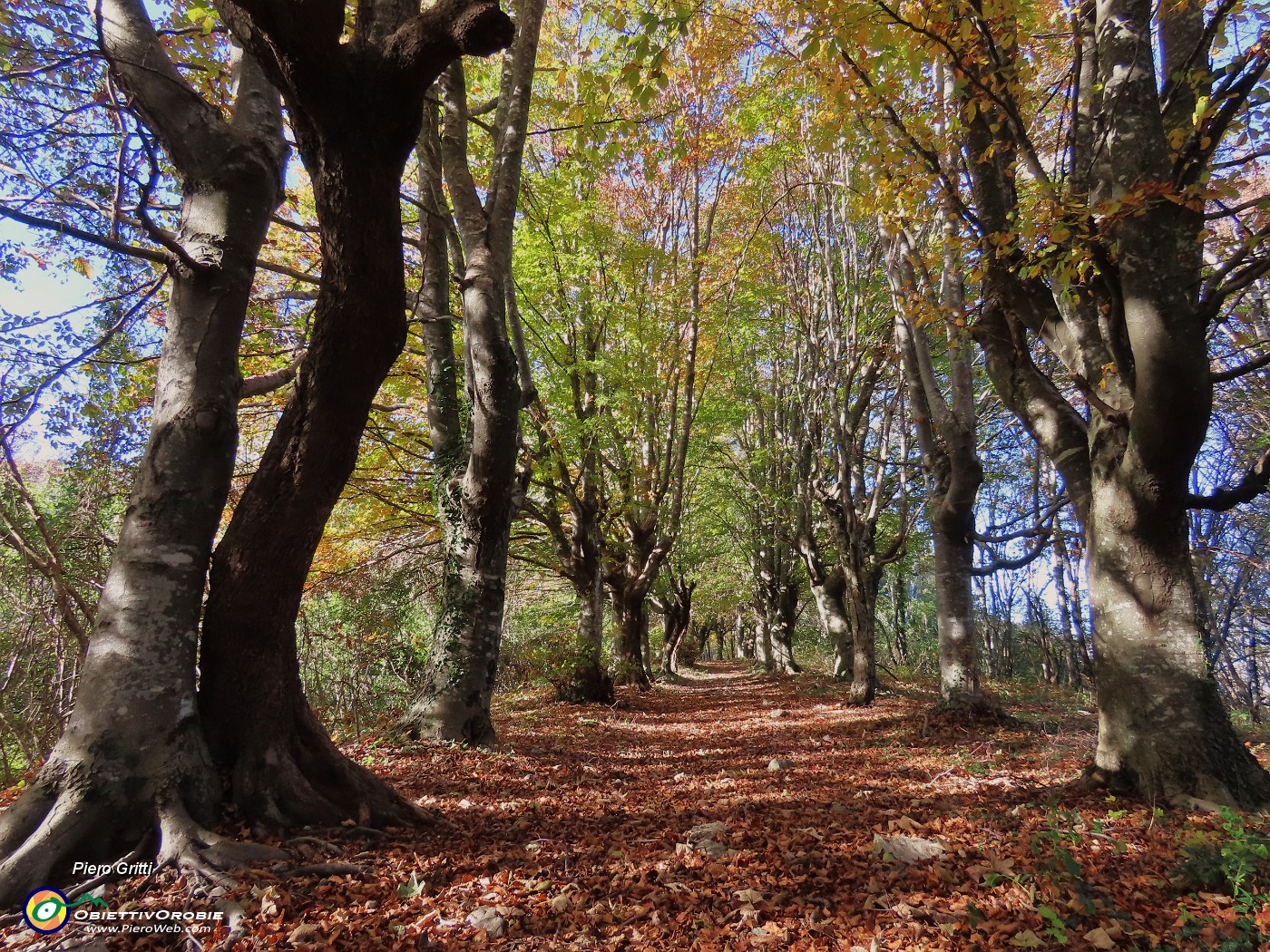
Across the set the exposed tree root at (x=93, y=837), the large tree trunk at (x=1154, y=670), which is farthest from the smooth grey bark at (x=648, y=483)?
the exposed tree root at (x=93, y=837)

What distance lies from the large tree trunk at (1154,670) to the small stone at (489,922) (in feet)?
13.2

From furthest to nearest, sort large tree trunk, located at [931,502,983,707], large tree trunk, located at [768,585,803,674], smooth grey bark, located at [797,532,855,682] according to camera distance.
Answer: large tree trunk, located at [768,585,803,674], smooth grey bark, located at [797,532,855,682], large tree trunk, located at [931,502,983,707]

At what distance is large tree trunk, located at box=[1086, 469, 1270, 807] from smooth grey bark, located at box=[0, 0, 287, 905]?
523 centimetres

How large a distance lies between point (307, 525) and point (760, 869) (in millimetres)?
3248

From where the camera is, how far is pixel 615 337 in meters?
12.4

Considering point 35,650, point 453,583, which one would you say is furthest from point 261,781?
point 35,650

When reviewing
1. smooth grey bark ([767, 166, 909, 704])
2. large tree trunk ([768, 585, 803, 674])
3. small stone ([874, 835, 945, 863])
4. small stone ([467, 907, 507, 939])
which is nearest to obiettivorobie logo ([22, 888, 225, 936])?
small stone ([467, 907, 507, 939])

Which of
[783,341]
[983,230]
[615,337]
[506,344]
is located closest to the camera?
[983,230]

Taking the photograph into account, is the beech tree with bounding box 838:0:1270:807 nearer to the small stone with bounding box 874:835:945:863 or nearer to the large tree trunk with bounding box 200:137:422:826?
the small stone with bounding box 874:835:945:863

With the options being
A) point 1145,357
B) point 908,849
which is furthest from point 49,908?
point 1145,357

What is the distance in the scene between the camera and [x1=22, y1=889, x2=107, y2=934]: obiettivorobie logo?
228 cm

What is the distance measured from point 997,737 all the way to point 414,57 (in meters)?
8.09

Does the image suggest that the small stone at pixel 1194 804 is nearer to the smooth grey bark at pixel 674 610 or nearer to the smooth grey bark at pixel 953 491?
the smooth grey bark at pixel 953 491

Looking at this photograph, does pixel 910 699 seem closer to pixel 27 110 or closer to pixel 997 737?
pixel 997 737
